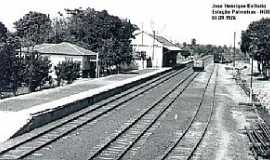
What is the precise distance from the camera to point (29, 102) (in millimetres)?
24766

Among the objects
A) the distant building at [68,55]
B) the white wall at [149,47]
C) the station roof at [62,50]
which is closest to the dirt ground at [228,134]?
the distant building at [68,55]

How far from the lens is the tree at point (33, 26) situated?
76912 mm

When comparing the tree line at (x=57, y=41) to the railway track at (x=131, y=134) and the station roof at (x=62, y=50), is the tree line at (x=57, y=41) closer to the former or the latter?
the station roof at (x=62, y=50)

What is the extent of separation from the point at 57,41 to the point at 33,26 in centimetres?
1110

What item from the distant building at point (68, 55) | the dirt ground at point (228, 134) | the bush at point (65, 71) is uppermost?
the distant building at point (68, 55)

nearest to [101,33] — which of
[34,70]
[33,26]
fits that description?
[34,70]

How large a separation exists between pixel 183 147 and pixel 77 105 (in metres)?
9.51

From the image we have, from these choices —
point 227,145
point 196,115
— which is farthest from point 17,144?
point 196,115

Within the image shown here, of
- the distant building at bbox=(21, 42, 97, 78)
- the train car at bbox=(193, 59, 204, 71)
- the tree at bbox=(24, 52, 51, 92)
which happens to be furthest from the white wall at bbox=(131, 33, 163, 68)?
the tree at bbox=(24, 52, 51, 92)

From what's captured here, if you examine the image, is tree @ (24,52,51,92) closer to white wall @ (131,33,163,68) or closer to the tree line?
the tree line

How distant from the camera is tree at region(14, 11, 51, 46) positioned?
76912 mm

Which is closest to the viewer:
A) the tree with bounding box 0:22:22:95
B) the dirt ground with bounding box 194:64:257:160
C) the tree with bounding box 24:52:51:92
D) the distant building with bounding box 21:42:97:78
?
the dirt ground with bounding box 194:64:257:160

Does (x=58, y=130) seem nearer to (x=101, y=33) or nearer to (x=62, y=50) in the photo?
(x=62, y=50)

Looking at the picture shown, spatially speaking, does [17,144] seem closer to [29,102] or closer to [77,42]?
[29,102]
